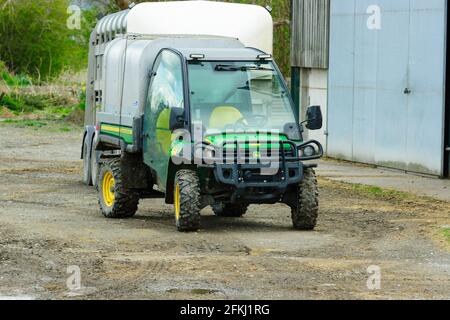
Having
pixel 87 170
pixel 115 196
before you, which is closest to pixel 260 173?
pixel 115 196

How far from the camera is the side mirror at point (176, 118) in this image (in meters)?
15.9

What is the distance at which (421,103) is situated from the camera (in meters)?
24.5

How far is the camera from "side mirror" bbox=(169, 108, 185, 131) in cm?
1586

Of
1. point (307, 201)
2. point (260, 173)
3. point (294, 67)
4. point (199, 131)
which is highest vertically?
point (294, 67)

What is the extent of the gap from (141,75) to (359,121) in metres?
10.8

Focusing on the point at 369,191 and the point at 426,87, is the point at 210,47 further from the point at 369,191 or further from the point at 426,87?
the point at 426,87

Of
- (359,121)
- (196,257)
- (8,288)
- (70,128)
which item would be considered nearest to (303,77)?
(359,121)

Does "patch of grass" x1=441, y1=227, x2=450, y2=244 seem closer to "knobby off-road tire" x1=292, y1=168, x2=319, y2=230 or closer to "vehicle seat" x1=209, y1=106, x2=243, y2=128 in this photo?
"knobby off-road tire" x1=292, y1=168, x2=319, y2=230

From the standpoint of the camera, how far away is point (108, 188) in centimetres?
1814

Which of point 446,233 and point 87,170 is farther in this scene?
point 87,170

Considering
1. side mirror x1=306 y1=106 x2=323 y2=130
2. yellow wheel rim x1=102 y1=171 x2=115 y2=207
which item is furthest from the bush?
side mirror x1=306 y1=106 x2=323 y2=130

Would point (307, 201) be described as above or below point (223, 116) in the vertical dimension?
below

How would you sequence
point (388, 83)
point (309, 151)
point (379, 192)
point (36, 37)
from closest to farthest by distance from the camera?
1. point (309, 151)
2. point (379, 192)
3. point (388, 83)
4. point (36, 37)

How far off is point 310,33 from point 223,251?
56.5 feet
